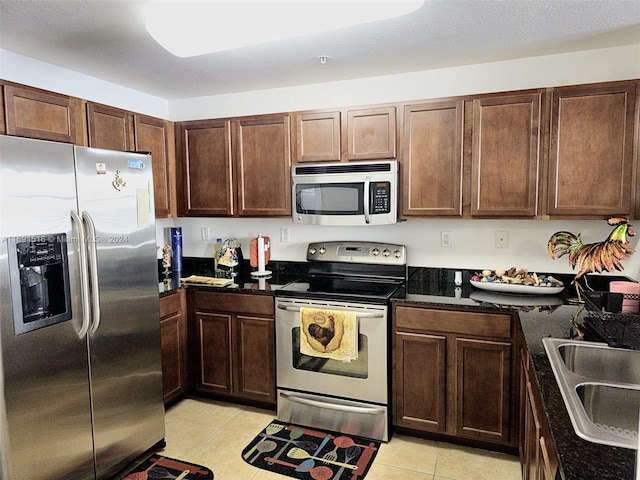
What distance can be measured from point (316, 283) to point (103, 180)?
1483 millimetres

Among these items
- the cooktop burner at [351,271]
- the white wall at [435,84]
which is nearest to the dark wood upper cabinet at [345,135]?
the white wall at [435,84]

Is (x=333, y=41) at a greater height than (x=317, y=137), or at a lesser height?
greater

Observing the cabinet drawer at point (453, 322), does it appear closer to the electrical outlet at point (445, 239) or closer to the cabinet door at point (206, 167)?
the electrical outlet at point (445, 239)

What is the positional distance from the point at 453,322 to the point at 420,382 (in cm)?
42

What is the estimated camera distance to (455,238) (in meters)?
2.98

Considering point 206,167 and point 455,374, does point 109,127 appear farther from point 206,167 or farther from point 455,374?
point 455,374

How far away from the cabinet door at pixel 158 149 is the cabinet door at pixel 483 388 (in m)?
2.22

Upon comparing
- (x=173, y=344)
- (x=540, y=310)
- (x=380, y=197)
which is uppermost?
(x=380, y=197)

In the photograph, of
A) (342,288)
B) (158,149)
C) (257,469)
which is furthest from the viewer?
(158,149)

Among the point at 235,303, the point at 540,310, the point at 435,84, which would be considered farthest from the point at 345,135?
the point at 540,310

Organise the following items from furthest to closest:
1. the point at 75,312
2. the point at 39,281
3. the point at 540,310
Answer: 1. the point at 540,310
2. the point at 75,312
3. the point at 39,281

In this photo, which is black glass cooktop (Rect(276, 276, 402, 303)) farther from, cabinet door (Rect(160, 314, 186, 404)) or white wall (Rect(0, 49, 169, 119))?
white wall (Rect(0, 49, 169, 119))

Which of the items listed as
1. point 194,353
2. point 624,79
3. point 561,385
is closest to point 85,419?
point 194,353

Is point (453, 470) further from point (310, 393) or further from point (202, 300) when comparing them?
point (202, 300)
